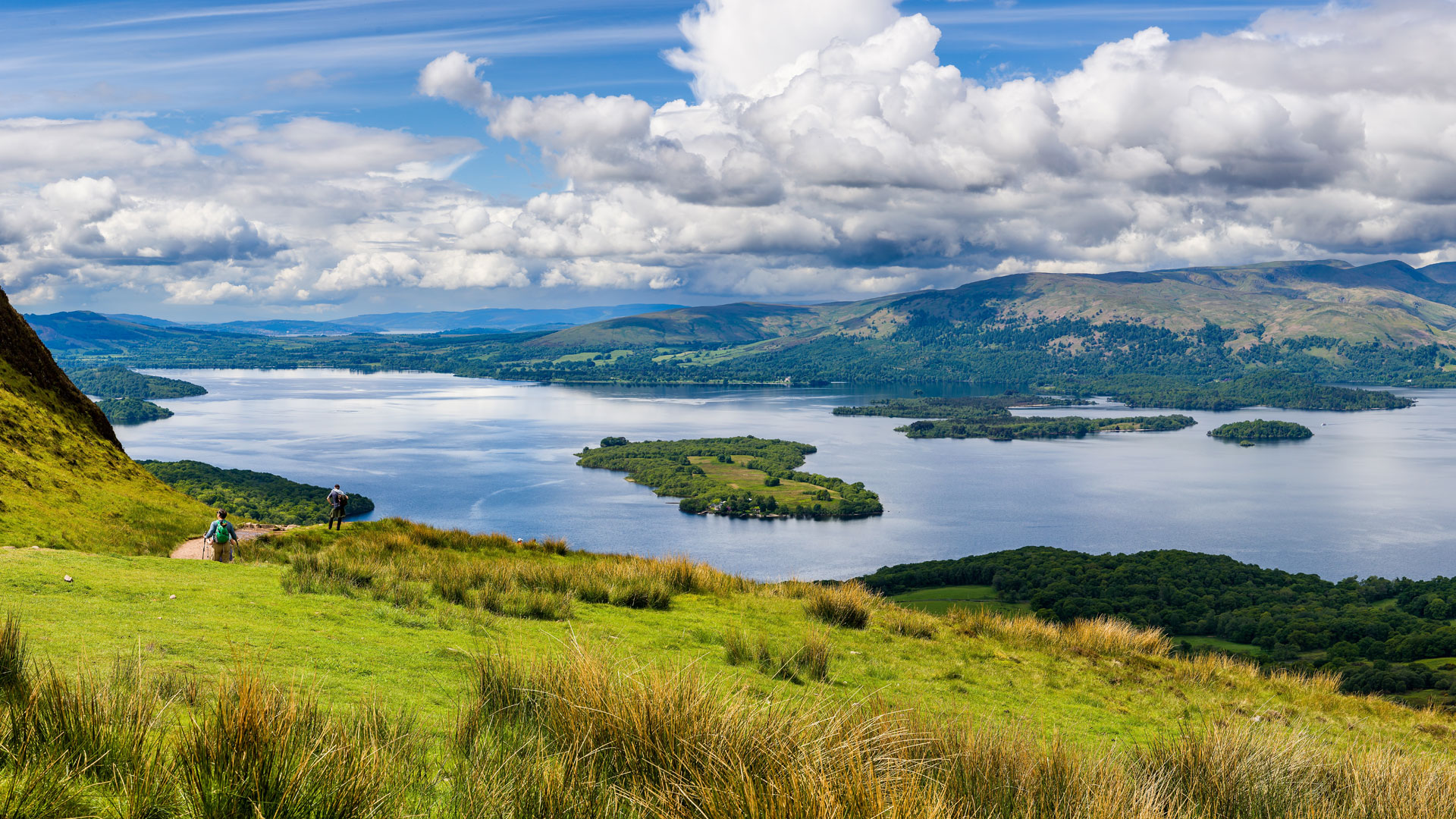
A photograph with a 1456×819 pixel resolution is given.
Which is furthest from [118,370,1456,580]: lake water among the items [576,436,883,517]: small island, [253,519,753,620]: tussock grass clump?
[253,519,753,620]: tussock grass clump

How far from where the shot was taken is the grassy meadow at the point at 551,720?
3.78 metres

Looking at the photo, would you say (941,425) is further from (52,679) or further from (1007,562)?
(52,679)

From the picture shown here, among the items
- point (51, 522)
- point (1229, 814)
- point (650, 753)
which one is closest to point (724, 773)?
point (650, 753)

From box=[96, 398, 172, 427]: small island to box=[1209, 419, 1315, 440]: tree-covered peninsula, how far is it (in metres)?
202

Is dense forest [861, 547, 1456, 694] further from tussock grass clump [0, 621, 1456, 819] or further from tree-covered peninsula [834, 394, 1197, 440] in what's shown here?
tree-covered peninsula [834, 394, 1197, 440]

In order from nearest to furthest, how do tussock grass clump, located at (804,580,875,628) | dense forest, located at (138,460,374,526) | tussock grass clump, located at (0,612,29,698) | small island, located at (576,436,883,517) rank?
tussock grass clump, located at (0,612,29,698)
tussock grass clump, located at (804,580,875,628)
dense forest, located at (138,460,374,526)
small island, located at (576,436,883,517)

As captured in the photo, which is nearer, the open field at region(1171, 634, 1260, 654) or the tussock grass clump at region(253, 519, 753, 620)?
the tussock grass clump at region(253, 519, 753, 620)

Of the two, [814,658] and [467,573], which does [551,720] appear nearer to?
[814,658]

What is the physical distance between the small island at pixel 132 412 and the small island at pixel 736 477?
91145 mm

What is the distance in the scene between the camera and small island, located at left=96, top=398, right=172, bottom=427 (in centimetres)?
15988

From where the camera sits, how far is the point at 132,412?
164m

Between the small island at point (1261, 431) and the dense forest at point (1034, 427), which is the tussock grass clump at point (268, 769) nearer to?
the dense forest at point (1034, 427)

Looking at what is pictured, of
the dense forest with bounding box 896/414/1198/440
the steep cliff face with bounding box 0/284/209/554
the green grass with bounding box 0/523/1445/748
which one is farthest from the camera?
the dense forest with bounding box 896/414/1198/440

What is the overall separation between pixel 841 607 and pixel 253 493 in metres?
79.1
